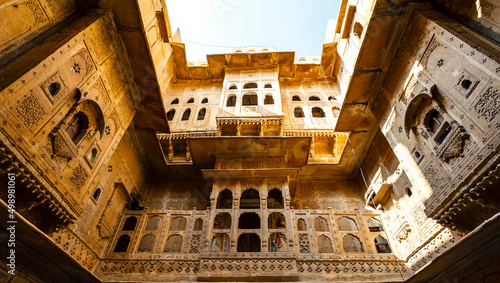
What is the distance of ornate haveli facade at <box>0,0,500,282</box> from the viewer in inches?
174

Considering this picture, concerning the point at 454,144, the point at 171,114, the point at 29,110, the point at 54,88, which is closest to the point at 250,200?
the point at 171,114

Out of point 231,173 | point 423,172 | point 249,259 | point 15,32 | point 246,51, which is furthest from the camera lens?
point 246,51

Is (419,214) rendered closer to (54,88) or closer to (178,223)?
(178,223)

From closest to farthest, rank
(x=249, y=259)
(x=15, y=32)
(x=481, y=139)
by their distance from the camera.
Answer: (x=481, y=139), (x=15, y=32), (x=249, y=259)

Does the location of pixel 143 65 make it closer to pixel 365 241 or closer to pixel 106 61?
pixel 106 61

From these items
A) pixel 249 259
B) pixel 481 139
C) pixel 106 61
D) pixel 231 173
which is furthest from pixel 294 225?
pixel 106 61

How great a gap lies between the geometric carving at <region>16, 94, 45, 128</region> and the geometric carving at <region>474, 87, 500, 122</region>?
7.78 metres

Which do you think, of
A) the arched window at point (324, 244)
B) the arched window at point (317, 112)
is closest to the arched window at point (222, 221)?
the arched window at point (324, 244)

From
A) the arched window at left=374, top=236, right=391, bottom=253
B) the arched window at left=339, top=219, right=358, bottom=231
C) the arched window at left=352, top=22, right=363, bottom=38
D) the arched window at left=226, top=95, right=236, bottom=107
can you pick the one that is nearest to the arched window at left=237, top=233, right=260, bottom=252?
the arched window at left=339, top=219, right=358, bottom=231

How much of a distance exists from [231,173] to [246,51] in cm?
788

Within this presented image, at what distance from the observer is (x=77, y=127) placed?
19.4 feet

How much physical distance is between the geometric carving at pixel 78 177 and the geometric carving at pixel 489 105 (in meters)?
7.99

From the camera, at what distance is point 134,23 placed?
6617mm

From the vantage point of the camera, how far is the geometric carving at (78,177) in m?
5.58
